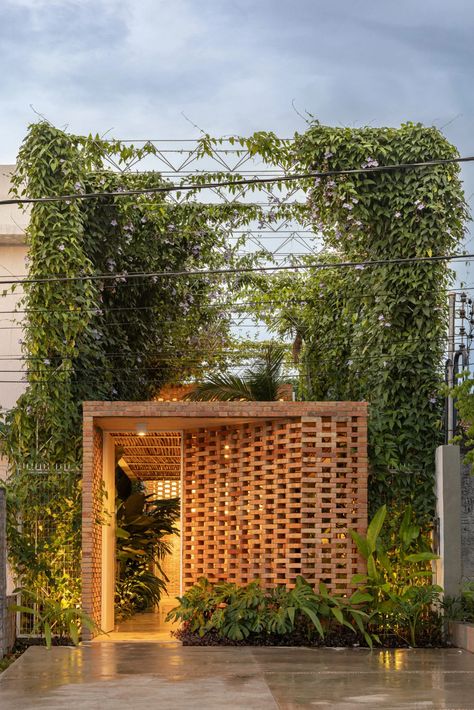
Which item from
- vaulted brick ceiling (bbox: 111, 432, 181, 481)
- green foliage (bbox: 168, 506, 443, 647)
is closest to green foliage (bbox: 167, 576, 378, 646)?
green foliage (bbox: 168, 506, 443, 647)

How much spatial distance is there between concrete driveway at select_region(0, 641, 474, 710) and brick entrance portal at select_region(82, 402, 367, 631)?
119cm

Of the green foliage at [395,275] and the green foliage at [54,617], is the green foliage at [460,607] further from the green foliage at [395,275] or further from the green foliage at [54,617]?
the green foliage at [54,617]

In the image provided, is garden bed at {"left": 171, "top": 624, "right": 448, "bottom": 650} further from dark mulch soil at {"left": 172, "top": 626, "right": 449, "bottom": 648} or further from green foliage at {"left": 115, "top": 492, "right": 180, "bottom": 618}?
green foliage at {"left": 115, "top": 492, "right": 180, "bottom": 618}

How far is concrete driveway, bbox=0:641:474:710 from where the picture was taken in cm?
801

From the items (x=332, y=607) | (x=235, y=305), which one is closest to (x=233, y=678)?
(x=332, y=607)

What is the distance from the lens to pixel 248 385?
47.3 ft

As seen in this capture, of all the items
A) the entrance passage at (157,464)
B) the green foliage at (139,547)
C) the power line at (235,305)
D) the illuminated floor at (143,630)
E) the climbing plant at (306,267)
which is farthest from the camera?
the green foliage at (139,547)

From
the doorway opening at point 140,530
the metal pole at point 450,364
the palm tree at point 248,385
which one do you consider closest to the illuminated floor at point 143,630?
the doorway opening at point 140,530

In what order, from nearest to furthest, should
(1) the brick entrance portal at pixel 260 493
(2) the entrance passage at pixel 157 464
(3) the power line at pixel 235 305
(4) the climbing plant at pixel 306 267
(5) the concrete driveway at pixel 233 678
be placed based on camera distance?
(5) the concrete driveway at pixel 233 678 < (1) the brick entrance portal at pixel 260 493 < (4) the climbing plant at pixel 306 267 < (3) the power line at pixel 235 305 < (2) the entrance passage at pixel 157 464

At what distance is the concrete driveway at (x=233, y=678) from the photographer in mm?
8008

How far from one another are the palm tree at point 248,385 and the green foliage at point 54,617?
3434mm

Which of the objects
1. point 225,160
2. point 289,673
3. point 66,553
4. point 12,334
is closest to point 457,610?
point 289,673

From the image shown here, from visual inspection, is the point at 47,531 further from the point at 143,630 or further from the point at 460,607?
the point at 460,607

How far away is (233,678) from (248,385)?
18.8ft
